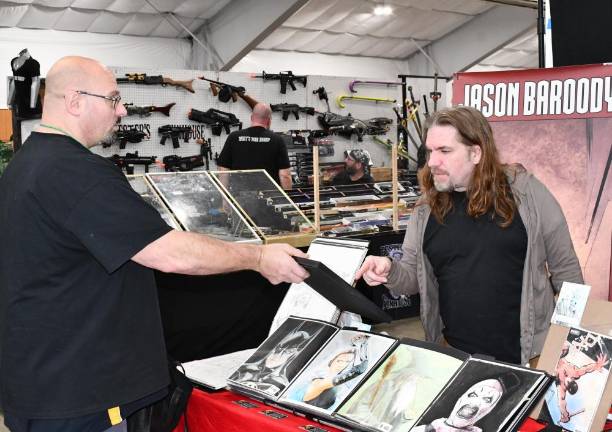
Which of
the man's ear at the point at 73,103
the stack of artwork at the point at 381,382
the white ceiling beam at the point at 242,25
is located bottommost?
the stack of artwork at the point at 381,382

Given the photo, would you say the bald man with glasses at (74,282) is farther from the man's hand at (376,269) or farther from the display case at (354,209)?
the display case at (354,209)

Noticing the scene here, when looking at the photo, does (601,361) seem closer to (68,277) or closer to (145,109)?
(68,277)

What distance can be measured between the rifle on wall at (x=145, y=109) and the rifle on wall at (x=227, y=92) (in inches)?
21.3

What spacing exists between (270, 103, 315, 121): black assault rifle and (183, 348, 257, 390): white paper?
21.3ft

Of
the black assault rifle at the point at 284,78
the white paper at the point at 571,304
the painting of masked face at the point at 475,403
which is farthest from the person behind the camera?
the black assault rifle at the point at 284,78

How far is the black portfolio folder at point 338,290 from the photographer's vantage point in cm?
181

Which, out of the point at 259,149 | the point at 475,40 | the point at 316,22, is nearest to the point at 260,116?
the point at 259,149

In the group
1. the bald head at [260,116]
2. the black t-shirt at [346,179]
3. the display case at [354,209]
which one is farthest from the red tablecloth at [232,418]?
the bald head at [260,116]

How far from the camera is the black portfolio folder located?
181 cm

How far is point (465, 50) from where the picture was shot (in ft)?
47.4

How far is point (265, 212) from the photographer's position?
4.51 meters

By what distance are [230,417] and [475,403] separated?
71cm

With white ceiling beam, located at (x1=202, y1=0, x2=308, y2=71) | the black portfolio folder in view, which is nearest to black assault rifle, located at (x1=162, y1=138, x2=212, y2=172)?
white ceiling beam, located at (x1=202, y1=0, x2=308, y2=71)

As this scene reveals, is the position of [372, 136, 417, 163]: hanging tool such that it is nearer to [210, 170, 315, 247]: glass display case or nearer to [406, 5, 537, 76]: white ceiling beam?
[406, 5, 537, 76]: white ceiling beam
